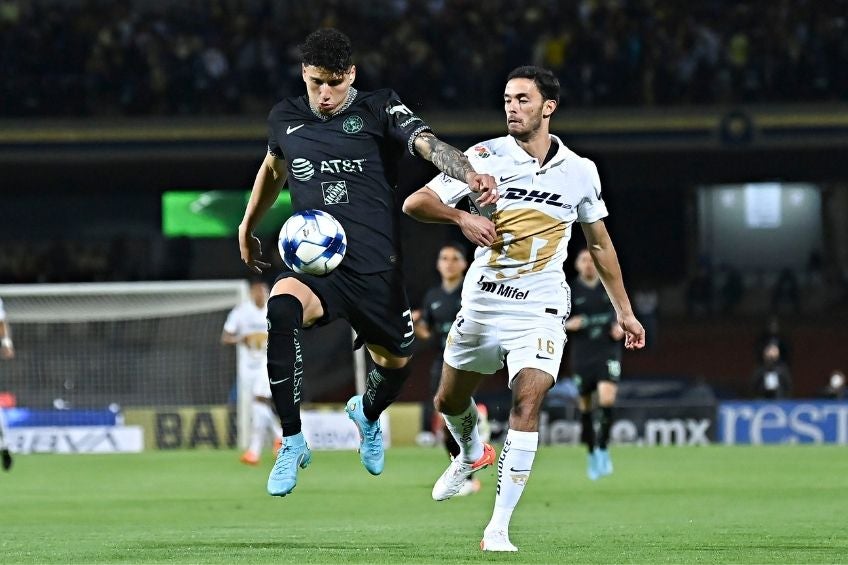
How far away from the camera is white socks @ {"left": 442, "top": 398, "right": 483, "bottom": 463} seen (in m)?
8.93

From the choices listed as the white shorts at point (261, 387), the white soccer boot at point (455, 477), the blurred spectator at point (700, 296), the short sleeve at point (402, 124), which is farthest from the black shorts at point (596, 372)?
the blurred spectator at point (700, 296)

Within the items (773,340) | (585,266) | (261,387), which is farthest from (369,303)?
(773,340)

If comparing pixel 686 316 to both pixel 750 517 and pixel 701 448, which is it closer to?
pixel 701 448

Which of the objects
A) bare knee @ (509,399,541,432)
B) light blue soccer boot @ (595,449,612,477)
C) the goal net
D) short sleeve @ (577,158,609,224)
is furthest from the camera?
the goal net

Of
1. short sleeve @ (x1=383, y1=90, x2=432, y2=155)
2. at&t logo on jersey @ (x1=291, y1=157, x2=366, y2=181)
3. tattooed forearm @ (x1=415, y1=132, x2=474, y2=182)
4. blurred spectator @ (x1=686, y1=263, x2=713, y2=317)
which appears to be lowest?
blurred spectator @ (x1=686, y1=263, x2=713, y2=317)

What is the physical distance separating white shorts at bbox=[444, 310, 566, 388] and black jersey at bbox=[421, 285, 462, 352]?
18.3 ft

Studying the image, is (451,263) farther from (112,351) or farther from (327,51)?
(112,351)

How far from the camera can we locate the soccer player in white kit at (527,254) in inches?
311

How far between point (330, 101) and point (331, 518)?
3.96 meters

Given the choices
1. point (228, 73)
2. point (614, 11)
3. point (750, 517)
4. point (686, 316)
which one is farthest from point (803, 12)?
point (750, 517)

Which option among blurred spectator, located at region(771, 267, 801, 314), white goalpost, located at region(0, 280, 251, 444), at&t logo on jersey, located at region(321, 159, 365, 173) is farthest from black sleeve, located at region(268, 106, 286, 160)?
blurred spectator, located at region(771, 267, 801, 314)

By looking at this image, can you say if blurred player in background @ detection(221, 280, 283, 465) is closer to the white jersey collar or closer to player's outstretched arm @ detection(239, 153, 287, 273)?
player's outstretched arm @ detection(239, 153, 287, 273)

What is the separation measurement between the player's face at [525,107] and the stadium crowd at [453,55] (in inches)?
854

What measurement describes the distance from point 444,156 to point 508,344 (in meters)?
1.31
